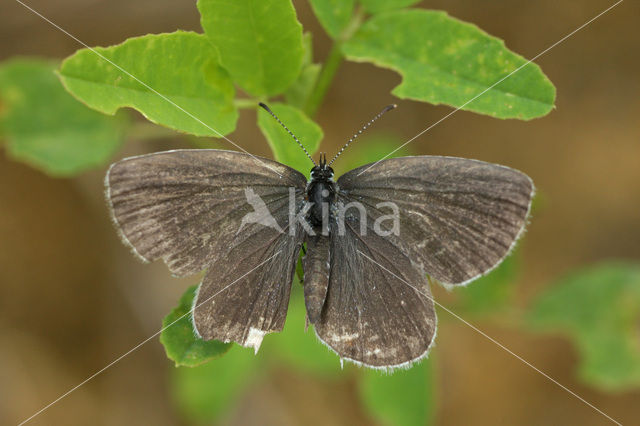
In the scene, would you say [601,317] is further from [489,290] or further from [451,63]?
[451,63]

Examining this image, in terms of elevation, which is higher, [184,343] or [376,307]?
[376,307]

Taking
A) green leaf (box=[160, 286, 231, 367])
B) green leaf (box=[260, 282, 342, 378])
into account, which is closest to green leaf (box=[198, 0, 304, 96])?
green leaf (box=[160, 286, 231, 367])

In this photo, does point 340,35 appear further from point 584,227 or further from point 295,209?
point 584,227

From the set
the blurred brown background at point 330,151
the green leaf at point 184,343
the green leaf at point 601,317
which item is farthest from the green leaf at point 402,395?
the green leaf at point 184,343

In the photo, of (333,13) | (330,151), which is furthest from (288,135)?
(330,151)

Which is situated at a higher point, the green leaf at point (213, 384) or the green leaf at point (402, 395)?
the green leaf at point (402, 395)

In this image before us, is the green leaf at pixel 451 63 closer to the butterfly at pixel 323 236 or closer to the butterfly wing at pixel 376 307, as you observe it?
the butterfly at pixel 323 236

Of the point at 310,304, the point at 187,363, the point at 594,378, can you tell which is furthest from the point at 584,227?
the point at 187,363
